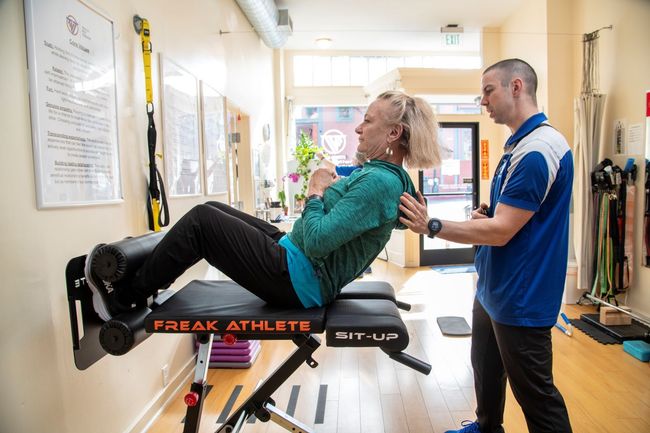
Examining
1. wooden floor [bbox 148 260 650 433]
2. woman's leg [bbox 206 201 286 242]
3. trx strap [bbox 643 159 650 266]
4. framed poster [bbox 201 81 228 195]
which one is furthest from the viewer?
trx strap [bbox 643 159 650 266]

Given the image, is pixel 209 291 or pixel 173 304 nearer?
pixel 173 304

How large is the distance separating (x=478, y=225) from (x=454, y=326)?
7.28 feet

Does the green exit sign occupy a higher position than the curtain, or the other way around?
the green exit sign

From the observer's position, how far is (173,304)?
1.41 meters

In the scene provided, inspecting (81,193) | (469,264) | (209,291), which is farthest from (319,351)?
(469,264)

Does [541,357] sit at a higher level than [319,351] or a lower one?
higher

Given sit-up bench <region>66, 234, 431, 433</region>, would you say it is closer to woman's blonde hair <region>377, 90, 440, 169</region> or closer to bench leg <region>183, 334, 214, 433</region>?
bench leg <region>183, 334, 214, 433</region>

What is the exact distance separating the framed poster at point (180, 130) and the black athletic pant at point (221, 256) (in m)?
1.12

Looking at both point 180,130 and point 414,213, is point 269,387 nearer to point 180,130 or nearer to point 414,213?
point 414,213

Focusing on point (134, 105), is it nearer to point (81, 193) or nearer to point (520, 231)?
point (81, 193)

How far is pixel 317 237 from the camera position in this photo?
1.26 meters

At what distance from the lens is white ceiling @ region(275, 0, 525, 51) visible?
16.1 ft

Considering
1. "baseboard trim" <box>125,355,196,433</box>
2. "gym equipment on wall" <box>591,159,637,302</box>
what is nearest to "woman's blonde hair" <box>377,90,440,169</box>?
"baseboard trim" <box>125,355,196,433</box>

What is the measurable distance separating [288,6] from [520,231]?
14.5ft
